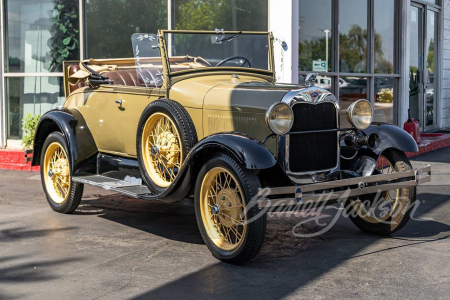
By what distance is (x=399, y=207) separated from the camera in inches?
221

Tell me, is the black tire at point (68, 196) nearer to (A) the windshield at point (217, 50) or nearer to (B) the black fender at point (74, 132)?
(B) the black fender at point (74, 132)

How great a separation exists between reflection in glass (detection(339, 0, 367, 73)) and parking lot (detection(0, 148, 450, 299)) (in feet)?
15.4

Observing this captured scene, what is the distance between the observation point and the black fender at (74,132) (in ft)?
21.6

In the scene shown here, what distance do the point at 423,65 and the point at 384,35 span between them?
2697mm

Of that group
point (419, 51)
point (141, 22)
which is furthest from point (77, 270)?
point (419, 51)

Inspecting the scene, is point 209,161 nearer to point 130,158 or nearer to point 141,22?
point 130,158

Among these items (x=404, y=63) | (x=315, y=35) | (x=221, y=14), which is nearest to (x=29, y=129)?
Result: (x=221, y=14)

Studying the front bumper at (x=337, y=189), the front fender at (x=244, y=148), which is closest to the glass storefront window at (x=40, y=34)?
the front fender at (x=244, y=148)

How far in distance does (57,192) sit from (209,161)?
2.67 m

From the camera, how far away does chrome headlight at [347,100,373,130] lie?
5.51 meters

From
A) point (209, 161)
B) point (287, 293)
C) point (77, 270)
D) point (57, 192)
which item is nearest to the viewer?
point (287, 293)

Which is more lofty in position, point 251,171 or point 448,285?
point 251,171

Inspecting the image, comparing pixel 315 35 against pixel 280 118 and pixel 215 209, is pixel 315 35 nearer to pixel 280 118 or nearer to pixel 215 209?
pixel 280 118

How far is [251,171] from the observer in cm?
474
